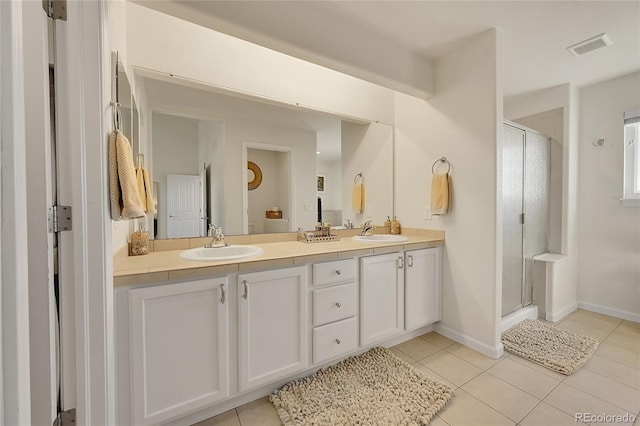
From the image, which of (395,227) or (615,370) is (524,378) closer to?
(615,370)

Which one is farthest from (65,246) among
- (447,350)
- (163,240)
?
(447,350)

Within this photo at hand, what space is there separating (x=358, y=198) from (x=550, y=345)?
6.44 ft

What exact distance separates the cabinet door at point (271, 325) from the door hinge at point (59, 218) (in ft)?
2.39

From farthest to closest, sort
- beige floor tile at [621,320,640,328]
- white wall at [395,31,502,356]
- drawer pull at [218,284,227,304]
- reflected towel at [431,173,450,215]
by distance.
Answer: beige floor tile at [621,320,640,328] → reflected towel at [431,173,450,215] → white wall at [395,31,502,356] → drawer pull at [218,284,227,304]

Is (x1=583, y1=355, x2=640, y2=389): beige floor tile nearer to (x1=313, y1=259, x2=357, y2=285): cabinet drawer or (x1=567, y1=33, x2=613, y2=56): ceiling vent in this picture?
(x1=313, y1=259, x2=357, y2=285): cabinet drawer

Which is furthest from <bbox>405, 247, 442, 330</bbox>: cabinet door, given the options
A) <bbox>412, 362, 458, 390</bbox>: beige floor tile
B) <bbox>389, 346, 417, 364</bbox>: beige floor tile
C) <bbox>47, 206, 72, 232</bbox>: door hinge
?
<bbox>47, 206, 72, 232</bbox>: door hinge

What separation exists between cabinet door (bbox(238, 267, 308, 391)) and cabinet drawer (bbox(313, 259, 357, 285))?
0.10 metres

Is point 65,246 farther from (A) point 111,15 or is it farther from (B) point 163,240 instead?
(A) point 111,15

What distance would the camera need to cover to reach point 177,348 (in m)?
1.28

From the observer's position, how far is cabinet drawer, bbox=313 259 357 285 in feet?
5.56

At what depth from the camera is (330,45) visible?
→ 1827 millimetres

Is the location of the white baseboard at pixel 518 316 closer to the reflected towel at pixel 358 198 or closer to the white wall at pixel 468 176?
the white wall at pixel 468 176

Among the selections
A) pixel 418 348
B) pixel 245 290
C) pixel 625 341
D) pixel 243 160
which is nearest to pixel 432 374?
pixel 418 348

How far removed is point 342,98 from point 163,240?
190 centimetres
